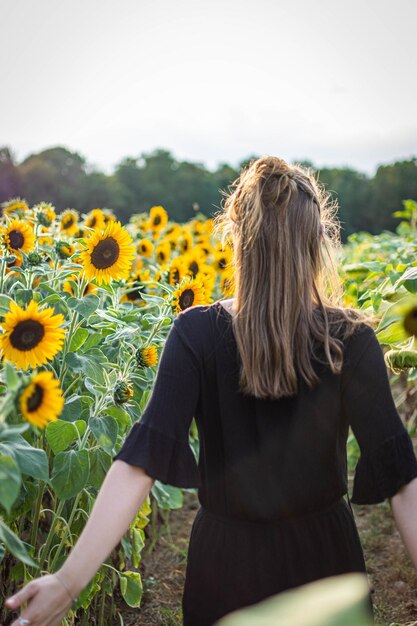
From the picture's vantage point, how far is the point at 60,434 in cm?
194

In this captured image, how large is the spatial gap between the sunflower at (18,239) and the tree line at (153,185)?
63.9 feet

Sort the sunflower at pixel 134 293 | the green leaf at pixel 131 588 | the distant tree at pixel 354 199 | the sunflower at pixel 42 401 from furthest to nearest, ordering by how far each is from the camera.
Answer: the distant tree at pixel 354 199 < the sunflower at pixel 134 293 < the green leaf at pixel 131 588 < the sunflower at pixel 42 401

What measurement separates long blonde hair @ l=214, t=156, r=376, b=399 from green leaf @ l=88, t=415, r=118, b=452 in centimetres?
52

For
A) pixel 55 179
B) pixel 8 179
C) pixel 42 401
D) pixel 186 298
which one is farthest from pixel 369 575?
pixel 55 179

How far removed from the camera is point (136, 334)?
7.47ft

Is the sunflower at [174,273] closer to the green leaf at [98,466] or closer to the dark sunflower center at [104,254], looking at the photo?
the dark sunflower center at [104,254]

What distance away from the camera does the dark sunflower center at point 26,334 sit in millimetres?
1733

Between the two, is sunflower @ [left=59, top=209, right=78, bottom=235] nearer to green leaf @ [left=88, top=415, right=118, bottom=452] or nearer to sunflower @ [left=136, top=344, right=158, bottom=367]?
sunflower @ [left=136, top=344, right=158, bottom=367]

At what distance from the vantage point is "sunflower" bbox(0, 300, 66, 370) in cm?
172

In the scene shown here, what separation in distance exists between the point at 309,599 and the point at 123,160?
1178 inches

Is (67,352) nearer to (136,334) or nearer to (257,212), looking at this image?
(136,334)

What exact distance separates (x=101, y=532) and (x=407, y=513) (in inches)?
26.3

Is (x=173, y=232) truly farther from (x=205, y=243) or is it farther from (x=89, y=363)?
(x=89, y=363)

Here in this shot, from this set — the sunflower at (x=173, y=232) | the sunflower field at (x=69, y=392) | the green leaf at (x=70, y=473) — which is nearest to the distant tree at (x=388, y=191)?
the sunflower at (x=173, y=232)
